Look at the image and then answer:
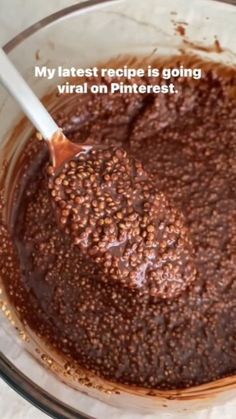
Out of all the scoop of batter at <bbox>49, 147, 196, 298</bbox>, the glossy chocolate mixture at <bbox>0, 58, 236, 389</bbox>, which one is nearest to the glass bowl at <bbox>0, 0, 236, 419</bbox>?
the glossy chocolate mixture at <bbox>0, 58, 236, 389</bbox>

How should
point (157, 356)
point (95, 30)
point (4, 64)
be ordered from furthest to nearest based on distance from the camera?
1. point (95, 30)
2. point (157, 356)
3. point (4, 64)

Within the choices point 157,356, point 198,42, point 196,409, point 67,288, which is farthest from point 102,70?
point 196,409

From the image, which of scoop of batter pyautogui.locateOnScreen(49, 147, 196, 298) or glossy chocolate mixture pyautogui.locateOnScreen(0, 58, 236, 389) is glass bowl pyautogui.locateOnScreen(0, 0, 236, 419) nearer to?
glossy chocolate mixture pyautogui.locateOnScreen(0, 58, 236, 389)

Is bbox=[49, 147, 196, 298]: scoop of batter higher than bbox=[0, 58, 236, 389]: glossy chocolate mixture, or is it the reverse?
bbox=[49, 147, 196, 298]: scoop of batter

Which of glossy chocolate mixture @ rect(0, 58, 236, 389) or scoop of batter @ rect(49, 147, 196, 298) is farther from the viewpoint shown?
glossy chocolate mixture @ rect(0, 58, 236, 389)

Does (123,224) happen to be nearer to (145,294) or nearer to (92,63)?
(145,294)

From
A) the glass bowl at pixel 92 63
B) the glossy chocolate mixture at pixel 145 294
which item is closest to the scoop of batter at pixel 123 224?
the glossy chocolate mixture at pixel 145 294

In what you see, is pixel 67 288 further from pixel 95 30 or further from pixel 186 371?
pixel 95 30
